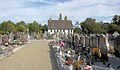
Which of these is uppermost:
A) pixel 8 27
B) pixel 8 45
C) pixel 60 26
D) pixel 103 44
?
pixel 103 44

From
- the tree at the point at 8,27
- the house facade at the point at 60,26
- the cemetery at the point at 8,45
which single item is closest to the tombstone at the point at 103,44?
the cemetery at the point at 8,45

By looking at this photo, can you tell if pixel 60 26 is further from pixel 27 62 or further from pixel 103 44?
pixel 27 62

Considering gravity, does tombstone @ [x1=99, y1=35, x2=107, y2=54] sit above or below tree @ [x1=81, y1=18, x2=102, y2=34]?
above

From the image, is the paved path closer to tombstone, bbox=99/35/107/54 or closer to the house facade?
tombstone, bbox=99/35/107/54

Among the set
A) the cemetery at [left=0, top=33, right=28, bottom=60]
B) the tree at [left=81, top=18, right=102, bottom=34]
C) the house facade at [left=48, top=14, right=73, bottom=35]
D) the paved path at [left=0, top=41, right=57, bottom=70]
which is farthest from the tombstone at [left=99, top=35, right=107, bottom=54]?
the house facade at [left=48, top=14, right=73, bottom=35]

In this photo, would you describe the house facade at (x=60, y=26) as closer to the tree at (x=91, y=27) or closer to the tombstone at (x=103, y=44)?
the tree at (x=91, y=27)

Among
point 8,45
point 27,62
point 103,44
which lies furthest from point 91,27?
point 27,62

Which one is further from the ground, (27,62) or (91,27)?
(27,62)

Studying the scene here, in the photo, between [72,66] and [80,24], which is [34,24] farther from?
[72,66]

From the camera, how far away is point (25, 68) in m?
16.4

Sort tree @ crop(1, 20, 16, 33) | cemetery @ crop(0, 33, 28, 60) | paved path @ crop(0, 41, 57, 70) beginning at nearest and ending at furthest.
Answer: paved path @ crop(0, 41, 57, 70) → cemetery @ crop(0, 33, 28, 60) → tree @ crop(1, 20, 16, 33)

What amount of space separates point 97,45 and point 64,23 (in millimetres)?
89134

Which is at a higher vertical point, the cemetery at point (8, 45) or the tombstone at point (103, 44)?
the tombstone at point (103, 44)

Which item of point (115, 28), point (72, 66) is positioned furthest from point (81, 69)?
point (115, 28)
